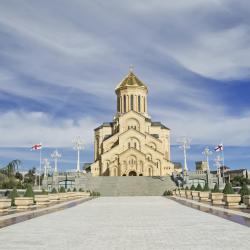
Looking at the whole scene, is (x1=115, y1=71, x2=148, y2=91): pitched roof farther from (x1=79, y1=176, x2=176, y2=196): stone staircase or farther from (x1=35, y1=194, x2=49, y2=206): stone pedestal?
(x1=35, y1=194, x2=49, y2=206): stone pedestal

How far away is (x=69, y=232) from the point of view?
413 inches

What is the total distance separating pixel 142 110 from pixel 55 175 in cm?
2294

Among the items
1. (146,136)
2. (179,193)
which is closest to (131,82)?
Result: (146,136)

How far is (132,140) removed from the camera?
214 ft

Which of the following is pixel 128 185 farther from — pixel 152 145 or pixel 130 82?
pixel 130 82

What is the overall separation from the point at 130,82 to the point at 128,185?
25.6 m

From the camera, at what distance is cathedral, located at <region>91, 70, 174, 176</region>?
6150cm

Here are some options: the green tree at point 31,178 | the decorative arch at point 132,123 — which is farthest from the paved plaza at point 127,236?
the green tree at point 31,178

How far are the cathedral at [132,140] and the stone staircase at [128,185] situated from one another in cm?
644

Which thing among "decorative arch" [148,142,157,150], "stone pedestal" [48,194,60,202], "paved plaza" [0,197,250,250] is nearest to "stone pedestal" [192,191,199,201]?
"stone pedestal" [48,194,60,202]

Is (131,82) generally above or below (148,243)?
above

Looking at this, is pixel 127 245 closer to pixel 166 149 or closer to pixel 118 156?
pixel 118 156

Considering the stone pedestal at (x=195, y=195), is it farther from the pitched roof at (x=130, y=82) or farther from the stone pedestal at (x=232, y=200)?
the pitched roof at (x=130, y=82)

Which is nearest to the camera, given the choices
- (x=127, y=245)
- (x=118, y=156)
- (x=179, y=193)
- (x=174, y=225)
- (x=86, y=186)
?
(x=127, y=245)
